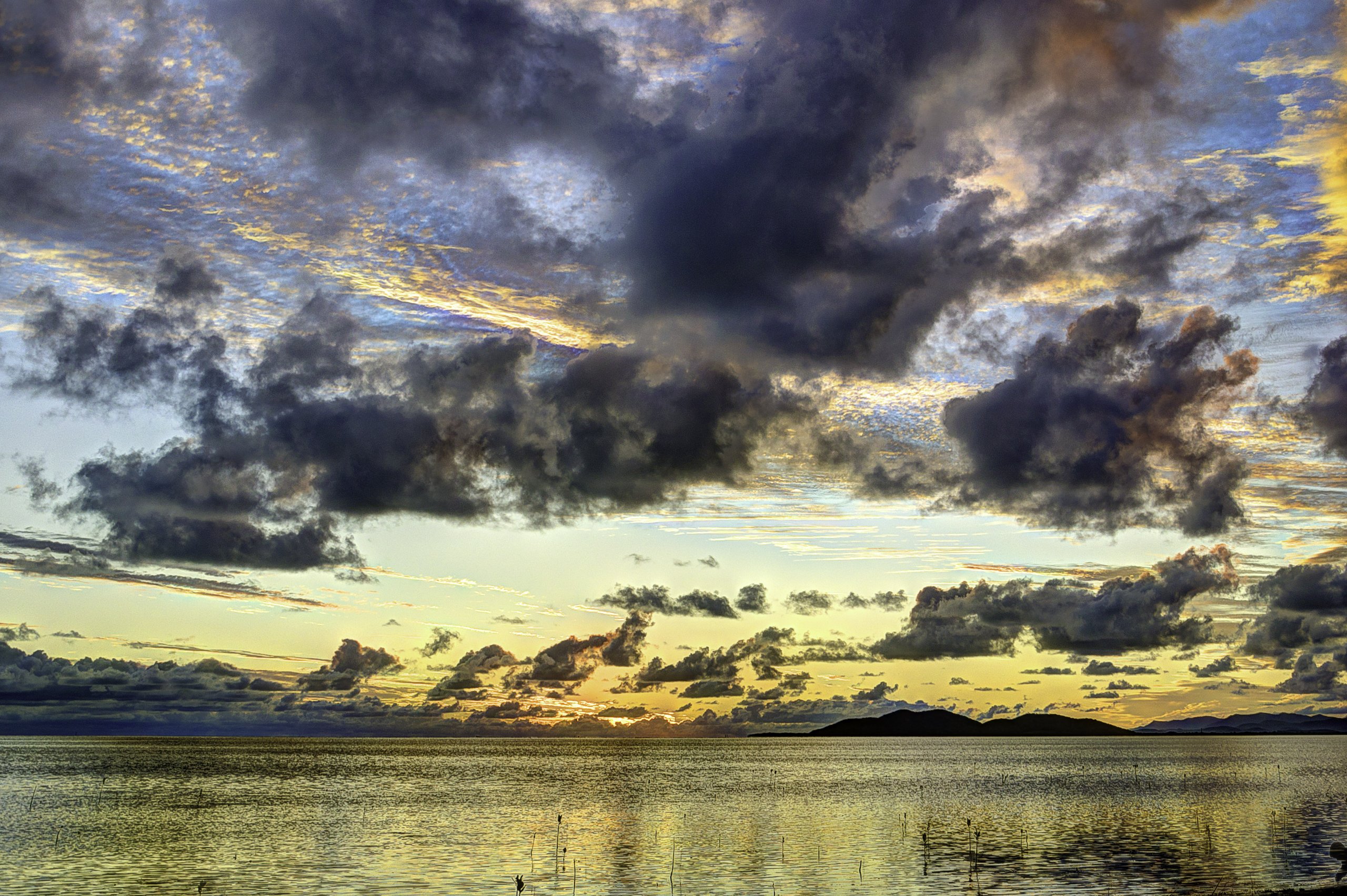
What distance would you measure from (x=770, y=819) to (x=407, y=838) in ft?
121

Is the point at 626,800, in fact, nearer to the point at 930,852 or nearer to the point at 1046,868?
the point at 930,852

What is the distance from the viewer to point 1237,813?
317 ft

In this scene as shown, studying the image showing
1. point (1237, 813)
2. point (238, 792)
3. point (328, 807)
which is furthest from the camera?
point (238, 792)

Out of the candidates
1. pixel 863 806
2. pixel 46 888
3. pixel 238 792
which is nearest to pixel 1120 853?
pixel 863 806

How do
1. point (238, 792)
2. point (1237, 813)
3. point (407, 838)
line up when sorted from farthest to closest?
point (238, 792) < point (1237, 813) < point (407, 838)

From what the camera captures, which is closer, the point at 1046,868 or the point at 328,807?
the point at 1046,868

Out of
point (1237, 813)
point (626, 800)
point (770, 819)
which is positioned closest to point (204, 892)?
point (770, 819)

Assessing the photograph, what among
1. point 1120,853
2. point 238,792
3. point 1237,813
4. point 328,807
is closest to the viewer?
point 1120,853

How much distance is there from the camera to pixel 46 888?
56.6 m

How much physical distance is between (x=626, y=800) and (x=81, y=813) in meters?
62.8

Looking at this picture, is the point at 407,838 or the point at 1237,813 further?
the point at 1237,813

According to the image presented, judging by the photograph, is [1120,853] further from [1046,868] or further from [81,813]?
[81,813]

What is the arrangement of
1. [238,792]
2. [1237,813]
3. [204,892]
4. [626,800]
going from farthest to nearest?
[238,792]
[626,800]
[1237,813]
[204,892]

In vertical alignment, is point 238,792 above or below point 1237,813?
below
